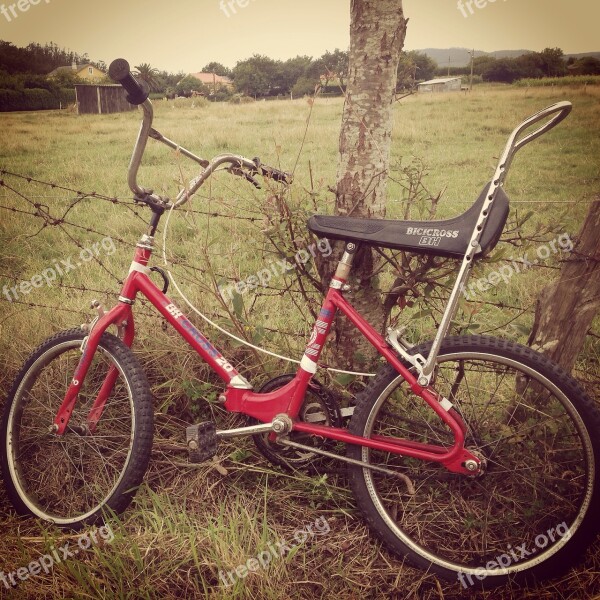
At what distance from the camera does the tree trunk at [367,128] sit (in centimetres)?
221

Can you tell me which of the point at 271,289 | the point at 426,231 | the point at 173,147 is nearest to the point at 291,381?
the point at 426,231

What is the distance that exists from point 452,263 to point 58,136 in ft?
35.3

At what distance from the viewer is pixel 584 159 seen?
326 inches

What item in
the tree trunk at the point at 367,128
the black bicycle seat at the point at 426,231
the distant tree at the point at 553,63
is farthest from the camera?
the distant tree at the point at 553,63

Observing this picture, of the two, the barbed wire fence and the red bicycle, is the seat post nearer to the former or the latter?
the red bicycle

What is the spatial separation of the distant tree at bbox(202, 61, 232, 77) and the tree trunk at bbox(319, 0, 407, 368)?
3.88 metres

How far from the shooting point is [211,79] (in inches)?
228

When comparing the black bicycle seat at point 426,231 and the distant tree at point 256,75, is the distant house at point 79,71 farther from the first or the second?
the black bicycle seat at point 426,231

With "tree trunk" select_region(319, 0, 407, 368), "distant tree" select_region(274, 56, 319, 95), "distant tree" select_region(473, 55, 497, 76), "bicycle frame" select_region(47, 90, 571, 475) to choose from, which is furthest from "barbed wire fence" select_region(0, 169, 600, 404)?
"distant tree" select_region(473, 55, 497, 76)

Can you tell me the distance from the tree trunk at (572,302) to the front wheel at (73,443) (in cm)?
206

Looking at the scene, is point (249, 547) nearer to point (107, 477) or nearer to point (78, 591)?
point (78, 591)

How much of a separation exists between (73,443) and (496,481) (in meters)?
2.27

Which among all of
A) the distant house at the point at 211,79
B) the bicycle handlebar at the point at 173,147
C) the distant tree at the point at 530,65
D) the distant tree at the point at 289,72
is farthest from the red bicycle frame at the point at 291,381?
the distant tree at the point at 530,65

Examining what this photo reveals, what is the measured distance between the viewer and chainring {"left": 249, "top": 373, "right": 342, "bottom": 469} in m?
2.39
